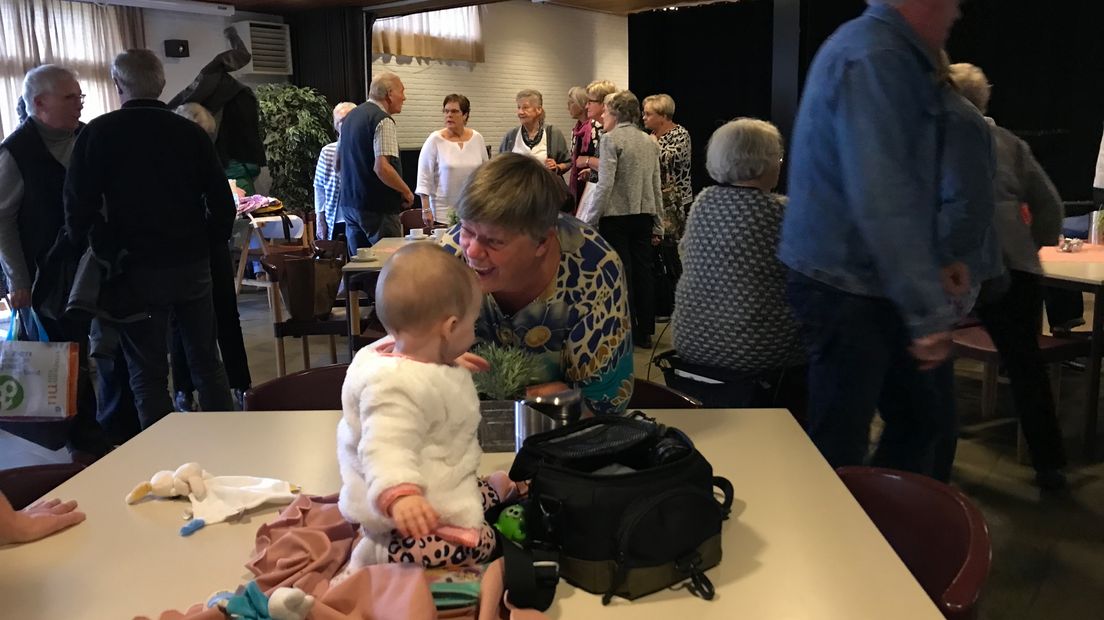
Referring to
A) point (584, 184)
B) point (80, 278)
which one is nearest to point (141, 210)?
point (80, 278)

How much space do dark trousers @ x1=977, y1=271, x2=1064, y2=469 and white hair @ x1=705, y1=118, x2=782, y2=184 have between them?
989 millimetres

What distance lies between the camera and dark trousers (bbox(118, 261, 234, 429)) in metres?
3.33

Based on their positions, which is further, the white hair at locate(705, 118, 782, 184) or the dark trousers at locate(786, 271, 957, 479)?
the white hair at locate(705, 118, 782, 184)

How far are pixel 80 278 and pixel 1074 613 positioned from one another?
3.37 meters

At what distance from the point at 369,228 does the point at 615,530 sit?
15.3ft

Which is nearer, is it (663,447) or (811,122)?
(663,447)

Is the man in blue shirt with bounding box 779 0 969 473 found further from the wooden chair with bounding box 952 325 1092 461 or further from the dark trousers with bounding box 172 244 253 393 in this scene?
the dark trousers with bounding box 172 244 253 393

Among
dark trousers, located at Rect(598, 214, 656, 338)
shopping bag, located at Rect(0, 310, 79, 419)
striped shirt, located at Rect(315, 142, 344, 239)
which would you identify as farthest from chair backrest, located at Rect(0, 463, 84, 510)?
striped shirt, located at Rect(315, 142, 344, 239)

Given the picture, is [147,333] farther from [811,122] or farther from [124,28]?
[124,28]

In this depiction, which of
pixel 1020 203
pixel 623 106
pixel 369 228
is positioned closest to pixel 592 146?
pixel 623 106

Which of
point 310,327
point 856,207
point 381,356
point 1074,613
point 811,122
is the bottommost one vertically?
point 1074,613

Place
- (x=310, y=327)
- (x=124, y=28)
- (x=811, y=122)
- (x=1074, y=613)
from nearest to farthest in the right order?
(x=811, y=122)
(x=1074, y=613)
(x=310, y=327)
(x=124, y=28)

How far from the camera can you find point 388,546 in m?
1.17

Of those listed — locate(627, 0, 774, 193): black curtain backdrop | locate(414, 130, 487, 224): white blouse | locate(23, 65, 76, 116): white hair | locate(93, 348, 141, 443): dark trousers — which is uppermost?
locate(627, 0, 774, 193): black curtain backdrop
